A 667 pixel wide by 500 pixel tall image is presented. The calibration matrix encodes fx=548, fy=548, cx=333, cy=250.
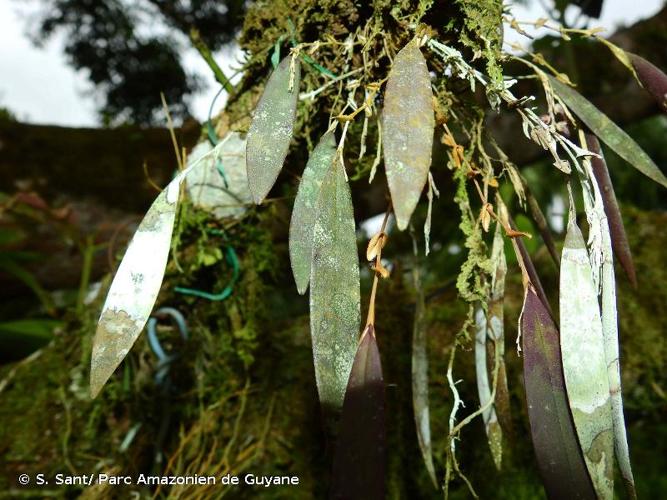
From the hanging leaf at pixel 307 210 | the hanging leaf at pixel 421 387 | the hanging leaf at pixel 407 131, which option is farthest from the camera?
the hanging leaf at pixel 421 387

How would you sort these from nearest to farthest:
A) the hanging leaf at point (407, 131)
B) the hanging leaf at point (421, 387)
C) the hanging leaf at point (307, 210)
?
the hanging leaf at point (407, 131)
the hanging leaf at point (307, 210)
the hanging leaf at point (421, 387)

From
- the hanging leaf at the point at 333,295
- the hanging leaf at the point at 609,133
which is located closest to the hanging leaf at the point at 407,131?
the hanging leaf at the point at 333,295

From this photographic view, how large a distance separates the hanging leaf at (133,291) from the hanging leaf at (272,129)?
0.28ft

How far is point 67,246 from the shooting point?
5.10 ft

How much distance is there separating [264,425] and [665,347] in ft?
2.30

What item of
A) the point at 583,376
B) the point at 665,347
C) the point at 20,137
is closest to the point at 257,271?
the point at 583,376

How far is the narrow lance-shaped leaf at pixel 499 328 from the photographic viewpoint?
0.51 m

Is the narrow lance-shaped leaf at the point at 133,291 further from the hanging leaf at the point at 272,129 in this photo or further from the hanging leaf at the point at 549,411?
the hanging leaf at the point at 549,411

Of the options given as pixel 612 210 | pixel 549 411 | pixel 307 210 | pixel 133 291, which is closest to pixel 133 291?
pixel 133 291

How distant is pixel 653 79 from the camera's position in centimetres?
53

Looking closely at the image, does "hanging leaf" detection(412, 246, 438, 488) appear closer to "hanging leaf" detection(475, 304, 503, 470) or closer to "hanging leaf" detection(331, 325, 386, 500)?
"hanging leaf" detection(475, 304, 503, 470)

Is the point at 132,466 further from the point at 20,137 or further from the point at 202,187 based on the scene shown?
the point at 20,137

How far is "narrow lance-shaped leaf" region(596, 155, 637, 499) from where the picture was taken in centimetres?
40

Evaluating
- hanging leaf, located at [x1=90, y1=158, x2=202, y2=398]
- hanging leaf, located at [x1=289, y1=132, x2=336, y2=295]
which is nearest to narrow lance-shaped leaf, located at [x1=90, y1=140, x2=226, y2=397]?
hanging leaf, located at [x1=90, y1=158, x2=202, y2=398]
